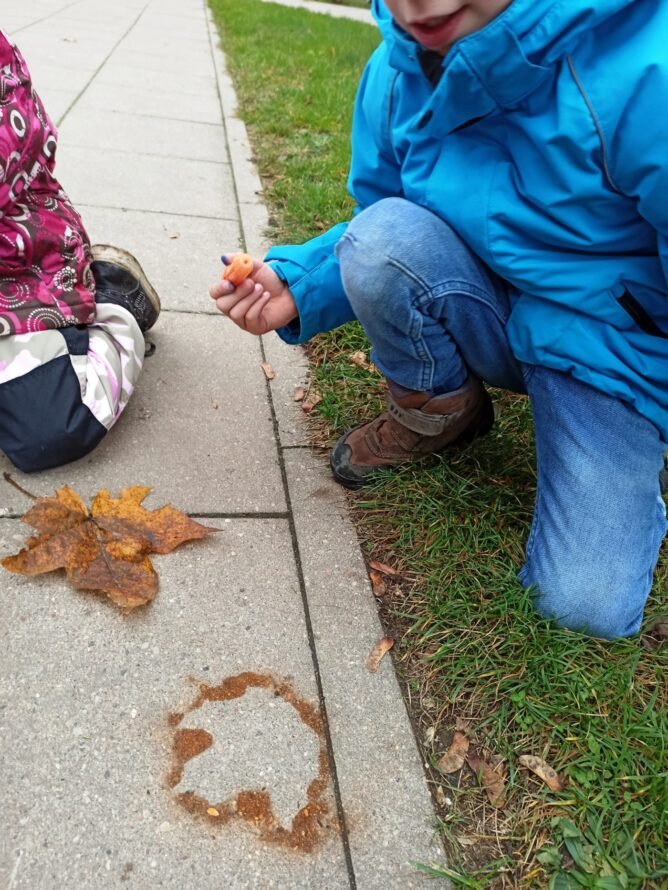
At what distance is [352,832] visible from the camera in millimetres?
1174

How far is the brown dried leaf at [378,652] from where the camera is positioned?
143 centimetres

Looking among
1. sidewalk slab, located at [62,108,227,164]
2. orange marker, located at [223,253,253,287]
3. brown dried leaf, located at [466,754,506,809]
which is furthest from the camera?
sidewalk slab, located at [62,108,227,164]

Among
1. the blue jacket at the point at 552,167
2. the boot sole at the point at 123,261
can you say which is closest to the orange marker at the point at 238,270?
the blue jacket at the point at 552,167

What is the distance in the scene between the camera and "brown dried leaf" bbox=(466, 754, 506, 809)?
1.24 meters

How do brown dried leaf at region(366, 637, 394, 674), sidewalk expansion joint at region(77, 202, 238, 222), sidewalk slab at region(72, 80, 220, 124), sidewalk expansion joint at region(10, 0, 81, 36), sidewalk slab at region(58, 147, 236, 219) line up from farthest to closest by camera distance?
sidewalk expansion joint at region(10, 0, 81, 36) → sidewalk slab at region(72, 80, 220, 124) → sidewalk slab at region(58, 147, 236, 219) → sidewalk expansion joint at region(77, 202, 238, 222) → brown dried leaf at region(366, 637, 394, 674)

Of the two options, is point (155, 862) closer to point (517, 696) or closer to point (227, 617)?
Answer: point (227, 617)

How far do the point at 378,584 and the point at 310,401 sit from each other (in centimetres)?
73

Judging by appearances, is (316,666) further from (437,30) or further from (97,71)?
(97,71)

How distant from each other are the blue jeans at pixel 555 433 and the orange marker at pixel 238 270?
21 cm

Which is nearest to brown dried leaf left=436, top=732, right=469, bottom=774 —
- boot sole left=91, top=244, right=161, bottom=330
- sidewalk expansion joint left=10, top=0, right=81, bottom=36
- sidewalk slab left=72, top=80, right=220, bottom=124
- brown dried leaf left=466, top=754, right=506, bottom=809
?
brown dried leaf left=466, top=754, right=506, bottom=809

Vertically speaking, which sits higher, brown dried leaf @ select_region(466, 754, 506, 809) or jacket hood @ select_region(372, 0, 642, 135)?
jacket hood @ select_region(372, 0, 642, 135)

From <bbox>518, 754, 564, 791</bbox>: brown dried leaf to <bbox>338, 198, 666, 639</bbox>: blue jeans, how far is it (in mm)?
325

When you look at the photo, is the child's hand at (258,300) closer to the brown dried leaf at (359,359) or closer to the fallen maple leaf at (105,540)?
the fallen maple leaf at (105,540)

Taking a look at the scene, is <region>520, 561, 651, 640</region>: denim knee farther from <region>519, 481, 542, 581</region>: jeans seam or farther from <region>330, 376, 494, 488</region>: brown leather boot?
<region>330, 376, 494, 488</region>: brown leather boot
